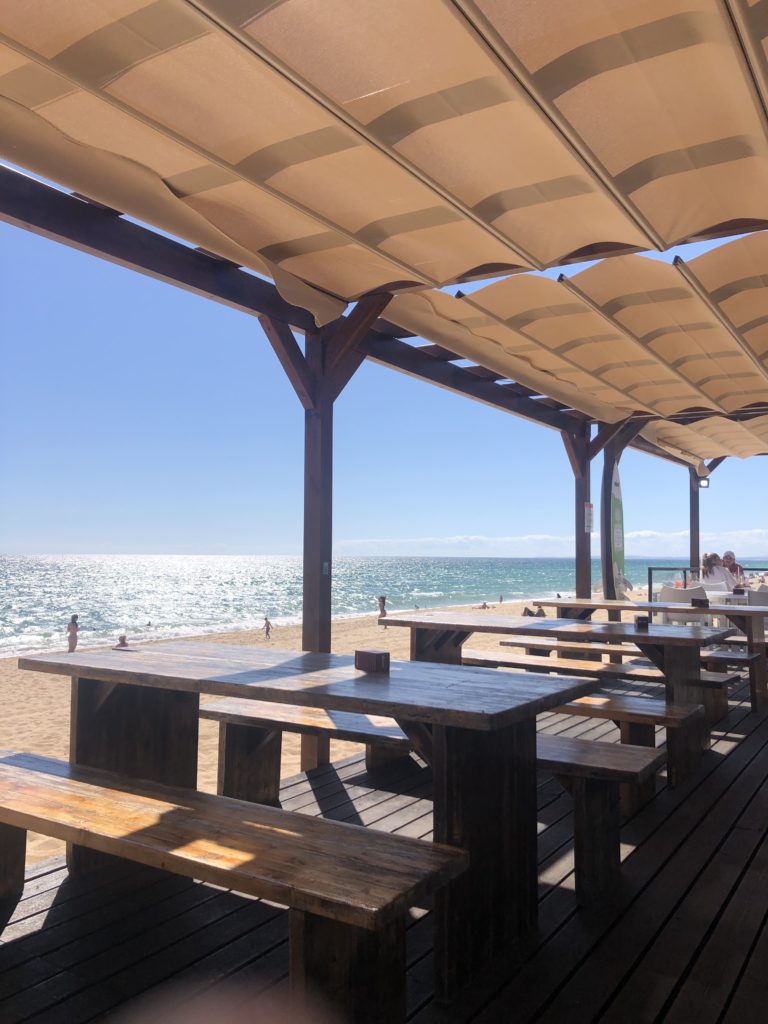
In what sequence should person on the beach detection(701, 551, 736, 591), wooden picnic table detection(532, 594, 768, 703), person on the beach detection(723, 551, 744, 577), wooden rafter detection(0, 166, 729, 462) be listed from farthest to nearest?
person on the beach detection(723, 551, 744, 577) → person on the beach detection(701, 551, 736, 591) → wooden picnic table detection(532, 594, 768, 703) → wooden rafter detection(0, 166, 729, 462)

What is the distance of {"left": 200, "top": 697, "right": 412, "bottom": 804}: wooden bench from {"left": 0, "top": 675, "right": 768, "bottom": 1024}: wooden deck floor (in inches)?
15.1

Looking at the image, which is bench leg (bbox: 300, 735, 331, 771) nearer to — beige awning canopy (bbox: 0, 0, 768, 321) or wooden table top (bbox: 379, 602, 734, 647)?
wooden table top (bbox: 379, 602, 734, 647)

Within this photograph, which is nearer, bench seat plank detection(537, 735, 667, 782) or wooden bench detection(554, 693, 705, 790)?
bench seat plank detection(537, 735, 667, 782)

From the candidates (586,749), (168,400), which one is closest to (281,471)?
(168,400)

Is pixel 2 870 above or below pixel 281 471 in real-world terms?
below

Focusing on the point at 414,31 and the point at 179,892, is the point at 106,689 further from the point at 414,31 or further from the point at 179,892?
the point at 414,31

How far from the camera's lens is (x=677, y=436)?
25.1 feet

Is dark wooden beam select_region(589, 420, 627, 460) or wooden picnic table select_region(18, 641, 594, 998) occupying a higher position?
dark wooden beam select_region(589, 420, 627, 460)

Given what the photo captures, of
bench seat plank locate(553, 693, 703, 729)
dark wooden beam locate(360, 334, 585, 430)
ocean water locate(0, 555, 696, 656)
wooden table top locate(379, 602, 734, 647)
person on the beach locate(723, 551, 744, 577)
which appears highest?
dark wooden beam locate(360, 334, 585, 430)

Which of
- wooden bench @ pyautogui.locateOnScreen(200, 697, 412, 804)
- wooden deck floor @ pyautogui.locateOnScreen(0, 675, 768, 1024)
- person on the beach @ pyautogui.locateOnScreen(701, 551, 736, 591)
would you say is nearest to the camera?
wooden deck floor @ pyautogui.locateOnScreen(0, 675, 768, 1024)

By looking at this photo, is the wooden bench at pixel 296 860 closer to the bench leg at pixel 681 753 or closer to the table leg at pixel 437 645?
the bench leg at pixel 681 753

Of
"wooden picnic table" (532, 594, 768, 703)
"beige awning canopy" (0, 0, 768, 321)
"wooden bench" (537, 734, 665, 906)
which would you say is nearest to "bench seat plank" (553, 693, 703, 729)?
"wooden bench" (537, 734, 665, 906)

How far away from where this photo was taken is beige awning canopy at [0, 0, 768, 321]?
1501 mm

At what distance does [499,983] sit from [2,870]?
142 cm
